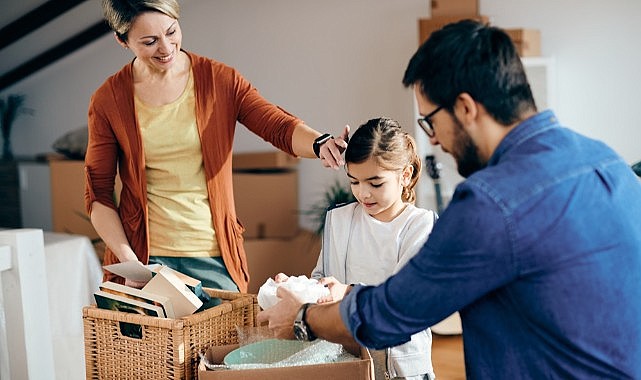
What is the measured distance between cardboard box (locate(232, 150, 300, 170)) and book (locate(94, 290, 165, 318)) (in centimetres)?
270

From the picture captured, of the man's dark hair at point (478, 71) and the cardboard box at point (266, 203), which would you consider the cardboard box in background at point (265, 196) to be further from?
the man's dark hair at point (478, 71)

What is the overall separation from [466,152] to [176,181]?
3.19 feet

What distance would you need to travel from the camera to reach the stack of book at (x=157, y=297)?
1524mm

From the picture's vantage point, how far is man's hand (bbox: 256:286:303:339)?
141 centimetres

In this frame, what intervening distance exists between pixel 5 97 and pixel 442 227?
4.38 metres

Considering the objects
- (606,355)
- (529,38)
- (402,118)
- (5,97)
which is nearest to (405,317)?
(606,355)

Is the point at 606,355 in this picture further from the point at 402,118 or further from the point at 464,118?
the point at 402,118

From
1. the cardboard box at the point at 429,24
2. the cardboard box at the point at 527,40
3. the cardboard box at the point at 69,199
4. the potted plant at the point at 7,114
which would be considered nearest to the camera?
the cardboard box at the point at 527,40

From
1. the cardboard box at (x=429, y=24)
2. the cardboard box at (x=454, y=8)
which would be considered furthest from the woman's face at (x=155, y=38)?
the cardboard box at (x=454, y=8)

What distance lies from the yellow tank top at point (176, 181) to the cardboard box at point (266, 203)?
2.25 metres

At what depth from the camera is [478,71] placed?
118 centimetres

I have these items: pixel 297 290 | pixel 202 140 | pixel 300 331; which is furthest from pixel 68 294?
pixel 300 331

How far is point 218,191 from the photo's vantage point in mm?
2014

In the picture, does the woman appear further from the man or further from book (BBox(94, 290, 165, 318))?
the man
